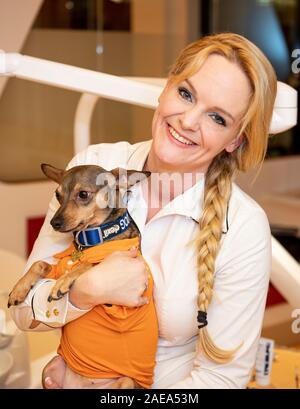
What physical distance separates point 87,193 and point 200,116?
6.7 inches

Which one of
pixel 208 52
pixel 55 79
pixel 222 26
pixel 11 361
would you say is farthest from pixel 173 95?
pixel 222 26

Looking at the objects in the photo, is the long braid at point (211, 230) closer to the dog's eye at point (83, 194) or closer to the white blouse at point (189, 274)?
the white blouse at point (189, 274)

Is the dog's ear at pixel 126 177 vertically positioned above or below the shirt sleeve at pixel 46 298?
above

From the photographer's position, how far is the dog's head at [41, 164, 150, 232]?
2.75 feet

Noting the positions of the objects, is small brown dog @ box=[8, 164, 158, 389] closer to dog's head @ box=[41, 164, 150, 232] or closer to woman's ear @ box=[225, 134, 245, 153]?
dog's head @ box=[41, 164, 150, 232]

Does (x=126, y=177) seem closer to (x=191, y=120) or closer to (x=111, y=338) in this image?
(x=191, y=120)

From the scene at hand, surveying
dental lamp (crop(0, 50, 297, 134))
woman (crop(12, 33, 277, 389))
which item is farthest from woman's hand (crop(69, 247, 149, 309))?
dental lamp (crop(0, 50, 297, 134))

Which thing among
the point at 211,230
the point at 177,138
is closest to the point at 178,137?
the point at 177,138

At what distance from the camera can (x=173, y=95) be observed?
883 millimetres

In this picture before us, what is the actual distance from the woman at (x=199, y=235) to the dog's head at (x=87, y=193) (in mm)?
27

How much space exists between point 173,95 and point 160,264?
22 cm

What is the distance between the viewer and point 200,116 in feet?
2.83

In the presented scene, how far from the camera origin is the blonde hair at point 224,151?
0.86 m

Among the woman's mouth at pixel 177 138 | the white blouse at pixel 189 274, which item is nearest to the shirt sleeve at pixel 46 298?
the white blouse at pixel 189 274
